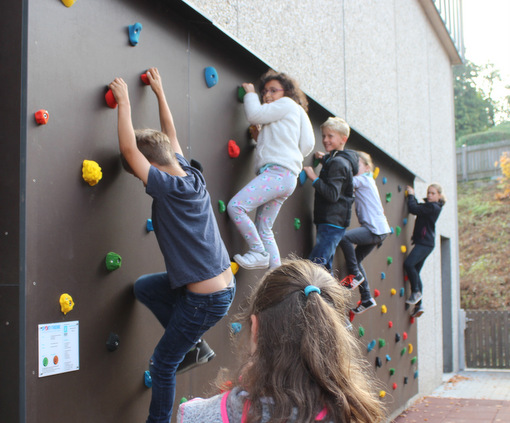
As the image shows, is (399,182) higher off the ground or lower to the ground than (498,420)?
higher

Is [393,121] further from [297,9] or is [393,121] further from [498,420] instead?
[498,420]

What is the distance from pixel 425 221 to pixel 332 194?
12.6ft

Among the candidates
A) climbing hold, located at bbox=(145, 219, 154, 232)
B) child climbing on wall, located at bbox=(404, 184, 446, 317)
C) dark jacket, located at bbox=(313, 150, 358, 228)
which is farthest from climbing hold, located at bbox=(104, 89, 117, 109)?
child climbing on wall, located at bbox=(404, 184, 446, 317)

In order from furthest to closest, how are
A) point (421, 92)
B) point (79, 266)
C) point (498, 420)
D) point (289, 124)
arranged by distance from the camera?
point (421, 92) < point (498, 420) < point (289, 124) < point (79, 266)

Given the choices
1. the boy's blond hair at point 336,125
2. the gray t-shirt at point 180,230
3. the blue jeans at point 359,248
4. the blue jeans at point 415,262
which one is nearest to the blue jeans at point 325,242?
the blue jeans at point 359,248

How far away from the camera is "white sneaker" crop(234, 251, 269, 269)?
13.1 feet

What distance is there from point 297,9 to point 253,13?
0.98 metres

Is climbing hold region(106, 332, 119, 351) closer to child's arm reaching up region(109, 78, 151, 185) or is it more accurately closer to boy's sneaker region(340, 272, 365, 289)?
child's arm reaching up region(109, 78, 151, 185)

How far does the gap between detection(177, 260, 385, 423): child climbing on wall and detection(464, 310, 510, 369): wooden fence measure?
1410 cm

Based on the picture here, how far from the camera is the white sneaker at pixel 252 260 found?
13.1 feet

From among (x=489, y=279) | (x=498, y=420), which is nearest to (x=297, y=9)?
(x=498, y=420)

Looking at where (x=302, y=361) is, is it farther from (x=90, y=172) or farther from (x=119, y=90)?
(x=119, y=90)

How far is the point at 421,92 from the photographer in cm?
1100

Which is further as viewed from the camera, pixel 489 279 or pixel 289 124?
pixel 489 279
